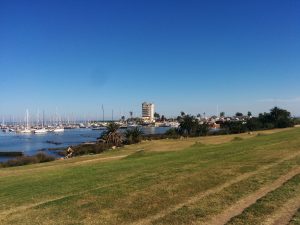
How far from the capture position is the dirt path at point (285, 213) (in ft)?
29.3

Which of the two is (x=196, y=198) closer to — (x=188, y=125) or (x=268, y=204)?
(x=268, y=204)

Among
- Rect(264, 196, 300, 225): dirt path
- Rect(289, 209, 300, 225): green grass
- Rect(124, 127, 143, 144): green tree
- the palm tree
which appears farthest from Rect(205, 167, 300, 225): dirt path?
Rect(124, 127, 143, 144): green tree

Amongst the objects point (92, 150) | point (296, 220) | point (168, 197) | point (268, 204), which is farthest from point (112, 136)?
point (296, 220)

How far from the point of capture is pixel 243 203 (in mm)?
10781

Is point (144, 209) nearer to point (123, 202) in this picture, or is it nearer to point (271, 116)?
point (123, 202)

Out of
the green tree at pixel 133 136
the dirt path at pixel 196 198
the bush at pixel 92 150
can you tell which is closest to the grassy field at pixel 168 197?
the dirt path at pixel 196 198

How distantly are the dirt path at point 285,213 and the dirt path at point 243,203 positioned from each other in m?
0.84

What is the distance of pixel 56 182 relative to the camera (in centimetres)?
1723

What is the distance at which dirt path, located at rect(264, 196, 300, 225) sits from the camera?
893cm

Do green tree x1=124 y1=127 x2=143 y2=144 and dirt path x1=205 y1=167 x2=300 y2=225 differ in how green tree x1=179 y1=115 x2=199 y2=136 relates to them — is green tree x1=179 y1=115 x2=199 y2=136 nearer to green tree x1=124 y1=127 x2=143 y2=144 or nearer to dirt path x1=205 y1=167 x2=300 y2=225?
green tree x1=124 y1=127 x2=143 y2=144

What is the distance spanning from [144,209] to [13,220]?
332 centimetres

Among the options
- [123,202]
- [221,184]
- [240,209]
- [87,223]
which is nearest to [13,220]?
[87,223]

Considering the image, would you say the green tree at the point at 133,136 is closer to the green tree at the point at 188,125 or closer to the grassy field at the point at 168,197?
the green tree at the point at 188,125

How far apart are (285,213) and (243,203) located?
53.2 inches
